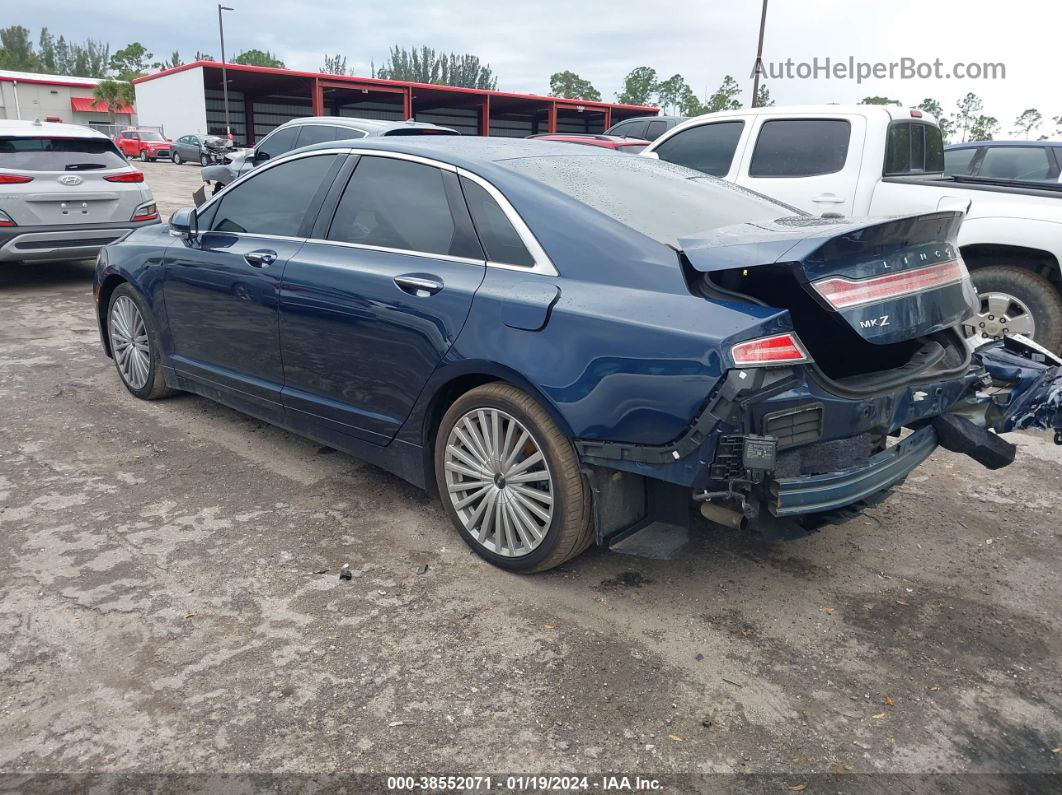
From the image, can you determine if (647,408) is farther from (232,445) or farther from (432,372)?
(232,445)

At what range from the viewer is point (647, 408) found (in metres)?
2.75

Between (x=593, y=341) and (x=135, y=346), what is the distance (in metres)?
3.60

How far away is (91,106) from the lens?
234ft

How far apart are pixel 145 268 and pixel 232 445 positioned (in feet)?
3.96

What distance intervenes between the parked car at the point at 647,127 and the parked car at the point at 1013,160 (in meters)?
8.91

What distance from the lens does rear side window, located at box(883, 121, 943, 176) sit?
6.75m

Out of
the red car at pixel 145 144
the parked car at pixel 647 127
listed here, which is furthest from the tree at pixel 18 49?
the parked car at pixel 647 127

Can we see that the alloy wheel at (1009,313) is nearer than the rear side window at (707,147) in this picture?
Yes

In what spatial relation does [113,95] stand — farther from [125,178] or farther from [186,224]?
[186,224]

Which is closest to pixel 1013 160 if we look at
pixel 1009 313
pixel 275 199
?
pixel 1009 313

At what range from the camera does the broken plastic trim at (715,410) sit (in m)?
2.61

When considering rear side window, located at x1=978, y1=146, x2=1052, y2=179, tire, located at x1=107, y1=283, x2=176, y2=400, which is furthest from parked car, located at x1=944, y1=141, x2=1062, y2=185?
tire, located at x1=107, y1=283, x2=176, y2=400

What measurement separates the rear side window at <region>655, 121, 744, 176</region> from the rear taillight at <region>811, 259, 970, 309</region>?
4.21 m

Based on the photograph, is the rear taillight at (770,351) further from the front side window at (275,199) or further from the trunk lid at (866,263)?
the front side window at (275,199)
